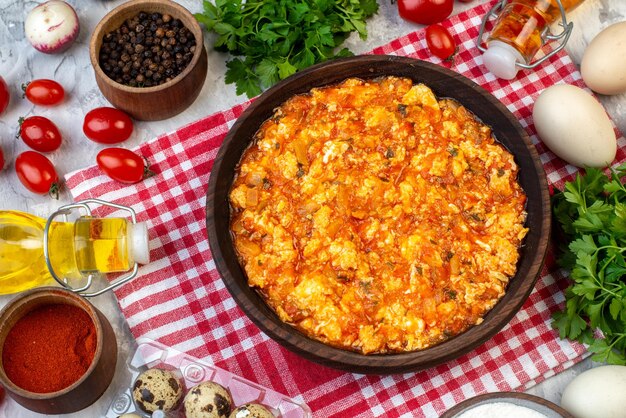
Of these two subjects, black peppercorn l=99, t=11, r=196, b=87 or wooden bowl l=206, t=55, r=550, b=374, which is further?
black peppercorn l=99, t=11, r=196, b=87

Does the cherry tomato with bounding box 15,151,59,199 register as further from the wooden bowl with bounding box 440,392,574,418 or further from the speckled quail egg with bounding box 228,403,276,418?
the wooden bowl with bounding box 440,392,574,418

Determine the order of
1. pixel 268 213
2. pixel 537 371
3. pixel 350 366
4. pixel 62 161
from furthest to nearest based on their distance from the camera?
pixel 62 161, pixel 537 371, pixel 268 213, pixel 350 366

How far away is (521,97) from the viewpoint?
15.9 feet

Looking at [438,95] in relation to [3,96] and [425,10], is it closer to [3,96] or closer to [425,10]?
[425,10]

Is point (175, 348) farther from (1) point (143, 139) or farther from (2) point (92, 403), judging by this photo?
(1) point (143, 139)

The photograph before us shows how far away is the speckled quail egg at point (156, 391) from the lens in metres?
4.05

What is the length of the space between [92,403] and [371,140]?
1.93 m

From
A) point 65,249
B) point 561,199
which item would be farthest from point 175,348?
point 561,199

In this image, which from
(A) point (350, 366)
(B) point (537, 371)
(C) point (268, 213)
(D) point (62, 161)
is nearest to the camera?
(A) point (350, 366)

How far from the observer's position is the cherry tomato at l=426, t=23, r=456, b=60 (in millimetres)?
4773

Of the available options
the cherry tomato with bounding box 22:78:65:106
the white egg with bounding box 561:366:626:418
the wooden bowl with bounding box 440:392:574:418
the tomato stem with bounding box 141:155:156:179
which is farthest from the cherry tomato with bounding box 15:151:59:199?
the white egg with bounding box 561:366:626:418

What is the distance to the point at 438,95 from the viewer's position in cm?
441

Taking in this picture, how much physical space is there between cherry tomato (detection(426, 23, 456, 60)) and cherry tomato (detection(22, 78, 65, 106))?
7.03ft

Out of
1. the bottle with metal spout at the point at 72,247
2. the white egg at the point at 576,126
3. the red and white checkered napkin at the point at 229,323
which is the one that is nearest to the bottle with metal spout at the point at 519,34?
the white egg at the point at 576,126
